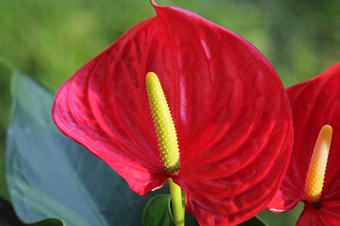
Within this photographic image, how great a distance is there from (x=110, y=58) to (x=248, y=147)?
0.18 meters

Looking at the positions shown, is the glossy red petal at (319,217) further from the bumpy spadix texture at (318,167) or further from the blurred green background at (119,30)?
the blurred green background at (119,30)

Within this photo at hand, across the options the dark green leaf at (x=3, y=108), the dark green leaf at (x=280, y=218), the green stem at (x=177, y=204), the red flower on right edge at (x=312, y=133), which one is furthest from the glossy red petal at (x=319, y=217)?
the dark green leaf at (x=3, y=108)

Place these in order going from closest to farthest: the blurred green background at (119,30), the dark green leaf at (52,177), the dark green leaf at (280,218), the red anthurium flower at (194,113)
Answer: the red anthurium flower at (194,113)
the dark green leaf at (52,177)
the dark green leaf at (280,218)
the blurred green background at (119,30)

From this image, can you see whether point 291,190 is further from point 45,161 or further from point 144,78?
point 45,161

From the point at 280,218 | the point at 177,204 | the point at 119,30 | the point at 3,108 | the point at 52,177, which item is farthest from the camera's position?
the point at 119,30

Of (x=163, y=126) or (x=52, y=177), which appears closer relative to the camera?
(x=163, y=126)

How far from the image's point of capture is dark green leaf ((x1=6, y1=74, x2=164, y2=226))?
1.89 ft

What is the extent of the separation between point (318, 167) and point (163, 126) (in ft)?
0.51

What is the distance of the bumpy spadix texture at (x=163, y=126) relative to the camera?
0.47 m

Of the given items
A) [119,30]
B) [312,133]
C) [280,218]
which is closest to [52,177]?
[312,133]

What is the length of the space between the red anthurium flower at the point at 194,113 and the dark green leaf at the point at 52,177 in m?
0.11

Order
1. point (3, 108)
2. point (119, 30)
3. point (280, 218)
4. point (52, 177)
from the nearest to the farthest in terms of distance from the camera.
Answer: point (52, 177)
point (280, 218)
point (3, 108)
point (119, 30)

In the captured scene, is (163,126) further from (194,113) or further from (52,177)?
(52,177)

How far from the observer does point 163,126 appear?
0.48 m
